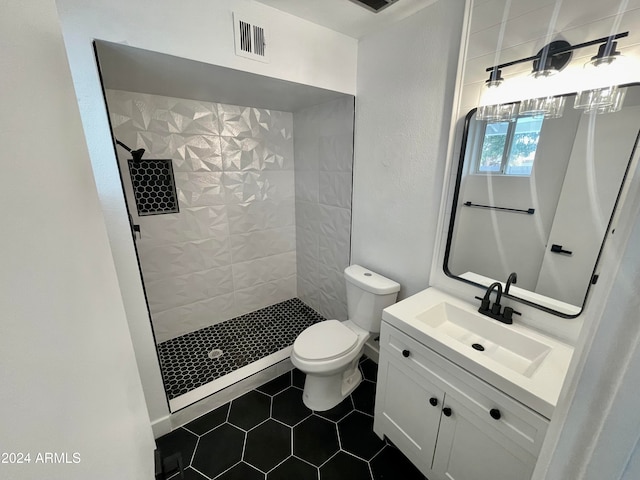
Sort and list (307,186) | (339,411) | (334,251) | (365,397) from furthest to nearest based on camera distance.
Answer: (307,186)
(334,251)
(365,397)
(339,411)

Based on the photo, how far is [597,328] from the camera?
326 mm

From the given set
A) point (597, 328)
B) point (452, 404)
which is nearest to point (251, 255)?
point (452, 404)

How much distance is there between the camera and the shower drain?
2002mm

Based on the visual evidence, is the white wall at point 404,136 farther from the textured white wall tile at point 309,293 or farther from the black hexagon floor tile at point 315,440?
the black hexagon floor tile at point 315,440

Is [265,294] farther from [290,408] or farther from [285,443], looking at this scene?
[285,443]

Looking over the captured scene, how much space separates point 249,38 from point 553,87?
135 cm

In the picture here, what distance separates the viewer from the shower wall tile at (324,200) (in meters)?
1.93

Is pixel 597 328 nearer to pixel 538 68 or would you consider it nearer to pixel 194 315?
pixel 538 68

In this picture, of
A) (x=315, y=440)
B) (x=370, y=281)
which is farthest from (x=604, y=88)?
(x=315, y=440)

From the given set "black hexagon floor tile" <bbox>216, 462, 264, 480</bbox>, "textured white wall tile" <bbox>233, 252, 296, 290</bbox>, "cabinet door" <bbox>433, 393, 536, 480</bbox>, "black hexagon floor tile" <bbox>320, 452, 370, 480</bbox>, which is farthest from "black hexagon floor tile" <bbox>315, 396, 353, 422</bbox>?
"textured white wall tile" <bbox>233, 252, 296, 290</bbox>

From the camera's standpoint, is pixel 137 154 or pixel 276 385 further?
pixel 276 385

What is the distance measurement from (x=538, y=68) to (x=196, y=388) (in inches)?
96.3

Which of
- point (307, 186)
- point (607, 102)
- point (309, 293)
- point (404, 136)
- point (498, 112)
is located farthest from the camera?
point (309, 293)

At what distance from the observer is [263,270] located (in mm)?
2539
